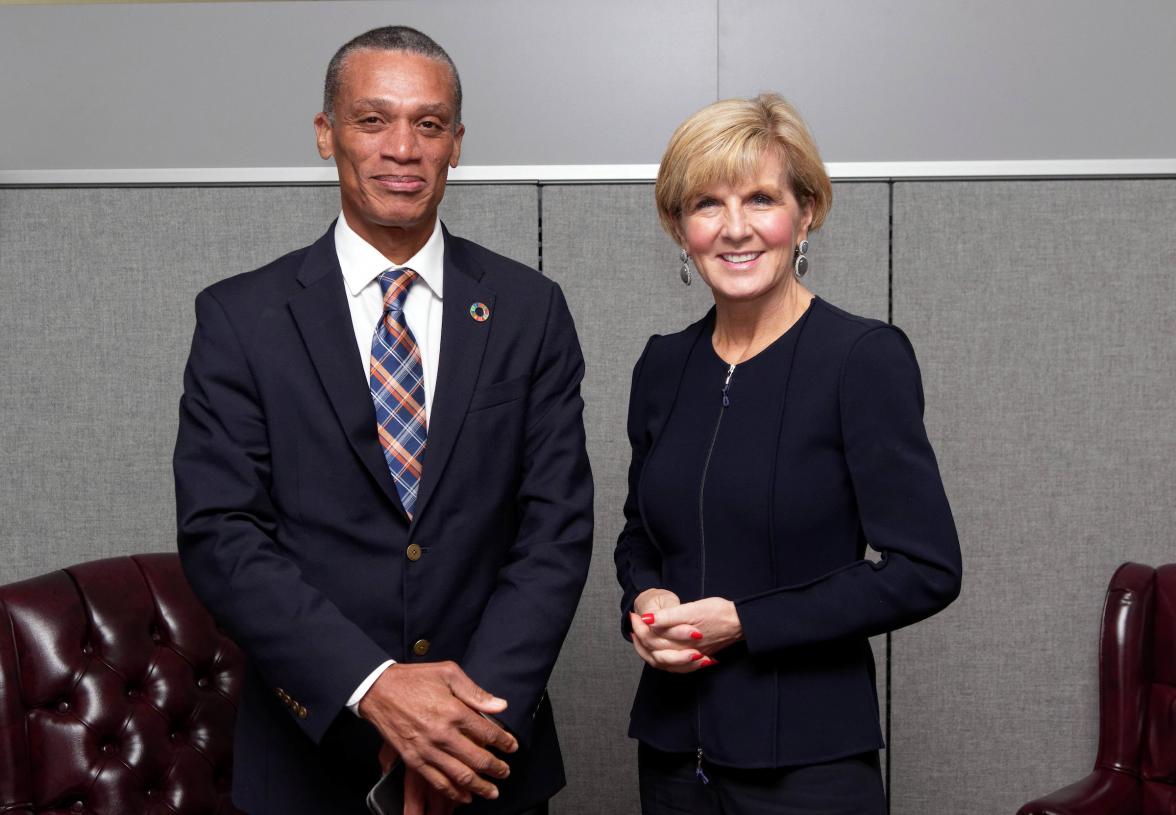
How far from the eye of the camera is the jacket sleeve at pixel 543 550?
1.52 m

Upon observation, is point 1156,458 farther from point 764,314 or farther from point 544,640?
point 544,640

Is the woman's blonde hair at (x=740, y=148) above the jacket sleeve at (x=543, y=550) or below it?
above

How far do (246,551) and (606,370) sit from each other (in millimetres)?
1233

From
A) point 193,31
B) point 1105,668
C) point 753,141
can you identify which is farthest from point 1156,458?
point 193,31

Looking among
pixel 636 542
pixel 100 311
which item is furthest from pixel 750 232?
pixel 100 311

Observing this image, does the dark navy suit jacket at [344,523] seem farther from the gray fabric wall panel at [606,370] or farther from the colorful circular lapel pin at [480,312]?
the gray fabric wall panel at [606,370]

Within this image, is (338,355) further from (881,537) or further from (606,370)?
(606,370)

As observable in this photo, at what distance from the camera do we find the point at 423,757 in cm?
144

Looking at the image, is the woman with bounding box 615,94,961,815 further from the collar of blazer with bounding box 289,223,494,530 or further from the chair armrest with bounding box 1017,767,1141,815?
the chair armrest with bounding box 1017,767,1141,815

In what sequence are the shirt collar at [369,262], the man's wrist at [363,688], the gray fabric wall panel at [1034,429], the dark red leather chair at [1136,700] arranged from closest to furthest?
the man's wrist at [363,688] → the shirt collar at [369,262] → the dark red leather chair at [1136,700] → the gray fabric wall panel at [1034,429]

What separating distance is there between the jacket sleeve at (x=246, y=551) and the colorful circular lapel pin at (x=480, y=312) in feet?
1.03

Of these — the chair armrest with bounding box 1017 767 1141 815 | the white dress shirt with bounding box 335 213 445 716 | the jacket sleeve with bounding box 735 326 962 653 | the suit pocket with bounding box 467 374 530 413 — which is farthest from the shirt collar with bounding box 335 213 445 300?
the chair armrest with bounding box 1017 767 1141 815

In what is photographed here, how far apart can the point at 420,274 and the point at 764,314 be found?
1.60 feet

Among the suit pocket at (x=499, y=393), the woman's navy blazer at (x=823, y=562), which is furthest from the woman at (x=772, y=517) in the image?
the suit pocket at (x=499, y=393)
